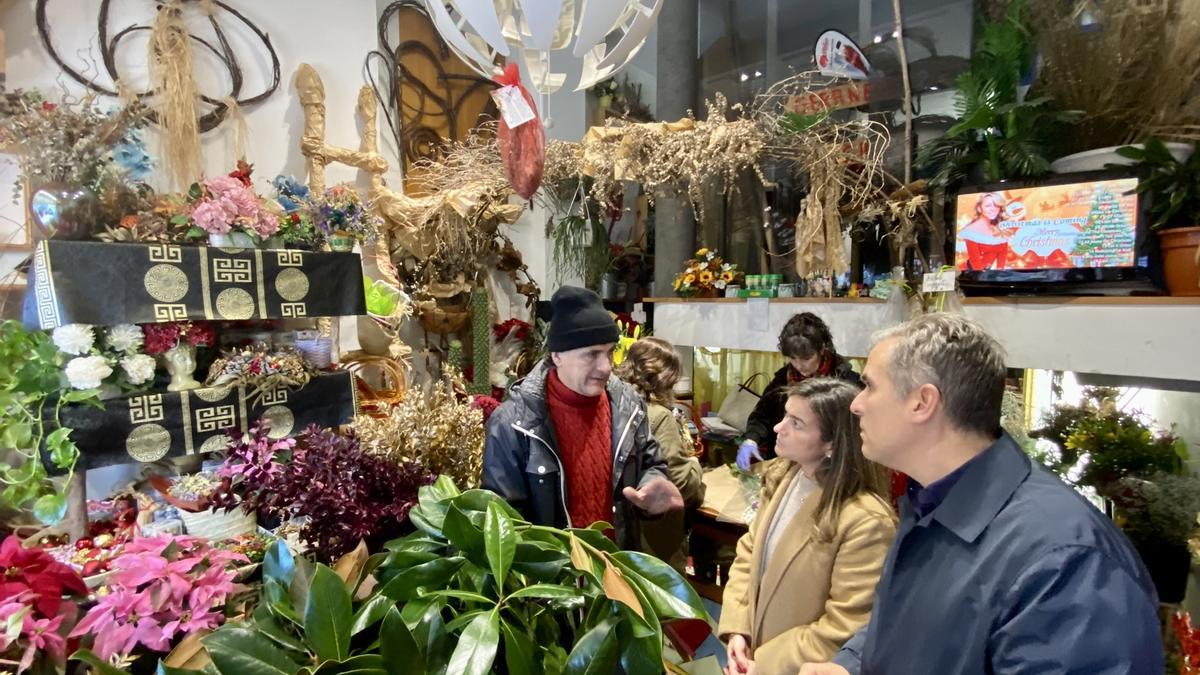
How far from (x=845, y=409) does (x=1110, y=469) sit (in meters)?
1.26

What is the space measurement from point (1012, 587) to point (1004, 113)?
7.68 feet

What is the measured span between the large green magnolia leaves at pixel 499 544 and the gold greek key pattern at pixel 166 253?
7.21 feet

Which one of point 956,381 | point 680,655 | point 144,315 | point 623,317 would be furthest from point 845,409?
point 623,317

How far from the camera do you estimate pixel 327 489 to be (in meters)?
1.37

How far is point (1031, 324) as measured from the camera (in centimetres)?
236

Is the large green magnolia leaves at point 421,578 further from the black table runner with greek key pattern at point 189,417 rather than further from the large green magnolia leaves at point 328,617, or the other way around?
the black table runner with greek key pattern at point 189,417

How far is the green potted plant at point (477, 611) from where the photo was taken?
0.59m

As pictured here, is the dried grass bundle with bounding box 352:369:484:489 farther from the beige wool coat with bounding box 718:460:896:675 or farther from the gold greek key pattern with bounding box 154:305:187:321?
the beige wool coat with bounding box 718:460:896:675

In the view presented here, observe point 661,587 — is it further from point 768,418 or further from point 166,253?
point 166,253

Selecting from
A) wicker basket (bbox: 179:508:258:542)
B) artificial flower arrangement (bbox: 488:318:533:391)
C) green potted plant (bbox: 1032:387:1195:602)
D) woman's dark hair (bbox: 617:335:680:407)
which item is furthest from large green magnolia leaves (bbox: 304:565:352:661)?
artificial flower arrangement (bbox: 488:318:533:391)

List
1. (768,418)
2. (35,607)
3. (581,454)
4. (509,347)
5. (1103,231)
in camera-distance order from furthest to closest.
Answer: (509,347) → (768,418) → (1103,231) → (581,454) → (35,607)

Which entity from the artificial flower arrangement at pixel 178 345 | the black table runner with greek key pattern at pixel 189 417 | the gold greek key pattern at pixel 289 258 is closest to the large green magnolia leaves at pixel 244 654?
the black table runner with greek key pattern at pixel 189 417

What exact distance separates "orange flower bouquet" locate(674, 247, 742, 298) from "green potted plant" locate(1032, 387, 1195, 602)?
182 cm

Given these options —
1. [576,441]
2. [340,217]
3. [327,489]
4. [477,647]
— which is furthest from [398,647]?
[340,217]
